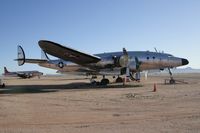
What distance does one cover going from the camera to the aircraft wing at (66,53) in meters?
25.3

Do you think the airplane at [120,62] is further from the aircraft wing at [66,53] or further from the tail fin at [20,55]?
the tail fin at [20,55]

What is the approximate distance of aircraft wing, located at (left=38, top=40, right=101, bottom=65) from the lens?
2528 cm

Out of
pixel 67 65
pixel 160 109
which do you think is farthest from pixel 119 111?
pixel 67 65

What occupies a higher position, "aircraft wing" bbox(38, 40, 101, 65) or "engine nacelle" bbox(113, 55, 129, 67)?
"aircraft wing" bbox(38, 40, 101, 65)

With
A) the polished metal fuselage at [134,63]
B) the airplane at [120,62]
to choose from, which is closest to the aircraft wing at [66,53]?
the airplane at [120,62]

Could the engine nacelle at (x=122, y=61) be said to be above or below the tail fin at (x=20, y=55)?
below

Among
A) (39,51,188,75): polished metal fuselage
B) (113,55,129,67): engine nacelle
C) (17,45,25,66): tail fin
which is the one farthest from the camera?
(17,45,25,66): tail fin

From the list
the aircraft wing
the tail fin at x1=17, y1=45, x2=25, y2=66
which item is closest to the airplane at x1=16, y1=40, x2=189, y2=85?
the aircraft wing

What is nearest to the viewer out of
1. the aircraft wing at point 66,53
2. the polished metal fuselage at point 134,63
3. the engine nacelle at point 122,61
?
the aircraft wing at point 66,53

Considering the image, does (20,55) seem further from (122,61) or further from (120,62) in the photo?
(122,61)

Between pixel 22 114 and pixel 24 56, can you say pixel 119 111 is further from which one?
pixel 24 56

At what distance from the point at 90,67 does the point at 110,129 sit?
71.7 feet

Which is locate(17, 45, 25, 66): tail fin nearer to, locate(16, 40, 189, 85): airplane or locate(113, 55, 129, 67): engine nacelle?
locate(16, 40, 189, 85): airplane

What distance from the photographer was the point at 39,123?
10352 mm
